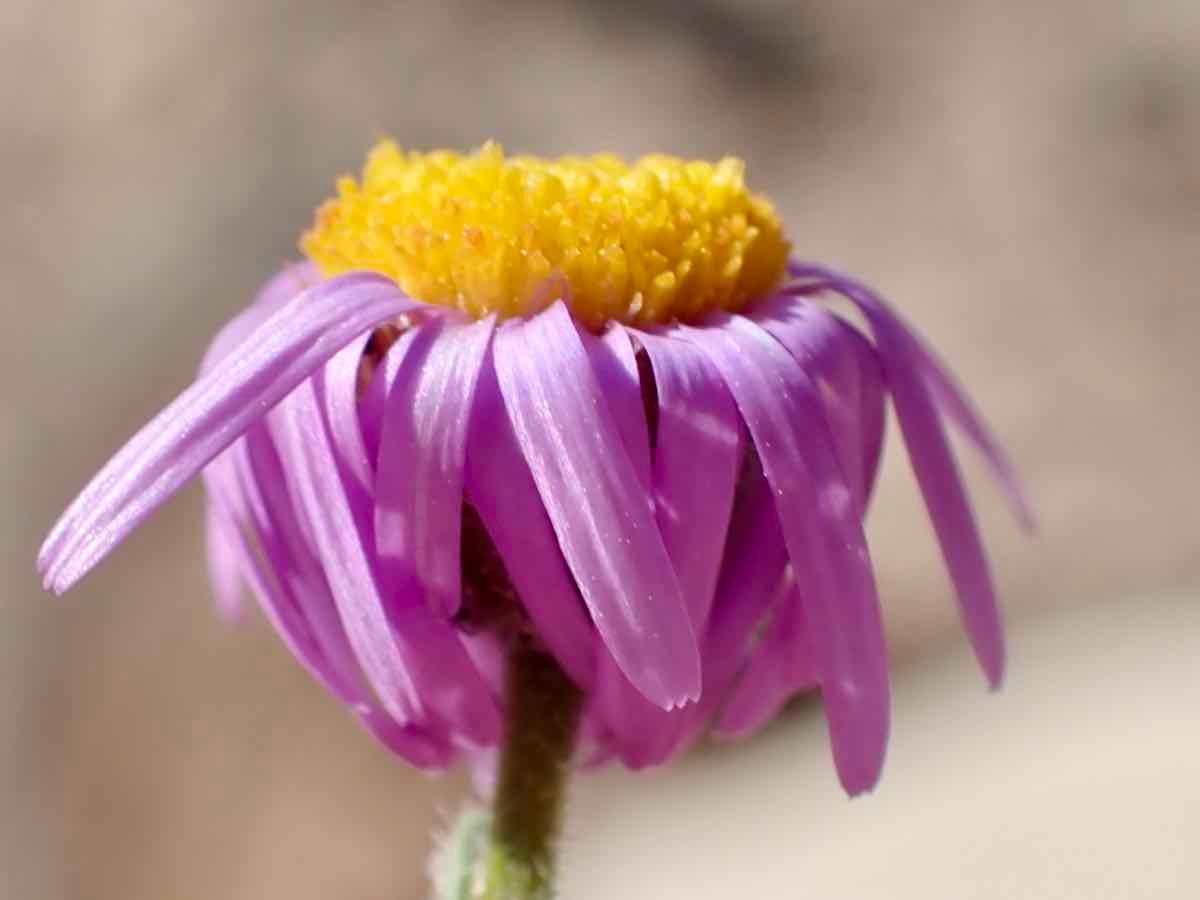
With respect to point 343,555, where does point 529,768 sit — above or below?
below

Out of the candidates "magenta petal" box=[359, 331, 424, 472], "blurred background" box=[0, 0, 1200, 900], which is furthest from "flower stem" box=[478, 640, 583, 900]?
"blurred background" box=[0, 0, 1200, 900]

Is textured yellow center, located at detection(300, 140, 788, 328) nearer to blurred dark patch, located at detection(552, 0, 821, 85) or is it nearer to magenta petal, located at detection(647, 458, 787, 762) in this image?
magenta petal, located at detection(647, 458, 787, 762)

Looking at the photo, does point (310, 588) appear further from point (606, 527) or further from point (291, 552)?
point (606, 527)

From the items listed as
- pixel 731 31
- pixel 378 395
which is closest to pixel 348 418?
pixel 378 395

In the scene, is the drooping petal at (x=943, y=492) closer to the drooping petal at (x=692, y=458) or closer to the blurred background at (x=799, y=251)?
the drooping petal at (x=692, y=458)

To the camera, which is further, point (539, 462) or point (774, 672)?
point (774, 672)

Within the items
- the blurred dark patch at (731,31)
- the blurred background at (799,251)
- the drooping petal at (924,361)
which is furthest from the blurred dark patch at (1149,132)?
the drooping petal at (924,361)

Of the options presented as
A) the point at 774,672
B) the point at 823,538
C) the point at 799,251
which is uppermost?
the point at 823,538

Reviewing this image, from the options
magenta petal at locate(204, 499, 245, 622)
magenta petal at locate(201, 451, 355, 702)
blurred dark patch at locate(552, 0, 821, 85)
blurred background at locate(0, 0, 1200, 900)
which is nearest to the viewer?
magenta petal at locate(201, 451, 355, 702)
